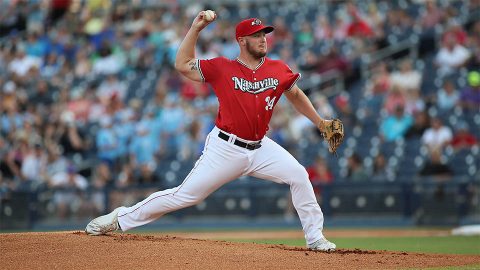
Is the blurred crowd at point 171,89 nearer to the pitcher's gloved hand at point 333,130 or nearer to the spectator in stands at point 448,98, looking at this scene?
the spectator in stands at point 448,98

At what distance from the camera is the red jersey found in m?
7.71

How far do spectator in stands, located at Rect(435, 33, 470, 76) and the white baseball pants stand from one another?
881 centimetres

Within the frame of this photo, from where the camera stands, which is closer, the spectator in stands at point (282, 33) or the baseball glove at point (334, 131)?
the baseball glove at point (334, 131)

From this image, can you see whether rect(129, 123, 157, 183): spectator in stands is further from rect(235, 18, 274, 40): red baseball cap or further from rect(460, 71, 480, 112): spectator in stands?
rect(235, 18, 274, 40): red baseball cap

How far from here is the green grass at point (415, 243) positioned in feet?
33.1

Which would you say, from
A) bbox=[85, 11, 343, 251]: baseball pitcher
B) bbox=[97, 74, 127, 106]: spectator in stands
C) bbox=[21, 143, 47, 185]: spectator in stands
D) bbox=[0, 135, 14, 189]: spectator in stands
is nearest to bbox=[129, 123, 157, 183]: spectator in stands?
bbox=[97, 74, 127, 106]: spectator in stands

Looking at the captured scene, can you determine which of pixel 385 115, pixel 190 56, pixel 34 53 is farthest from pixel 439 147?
pixel 34 53

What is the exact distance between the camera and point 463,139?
14.8m

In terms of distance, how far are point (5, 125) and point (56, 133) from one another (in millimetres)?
1239

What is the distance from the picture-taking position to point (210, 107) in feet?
54.5

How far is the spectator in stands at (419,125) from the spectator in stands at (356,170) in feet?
3.21

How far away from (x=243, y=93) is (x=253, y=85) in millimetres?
133

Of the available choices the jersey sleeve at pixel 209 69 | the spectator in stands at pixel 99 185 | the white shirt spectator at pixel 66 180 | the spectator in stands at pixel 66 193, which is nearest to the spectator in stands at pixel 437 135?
the spectator in stands at pixel 99 185

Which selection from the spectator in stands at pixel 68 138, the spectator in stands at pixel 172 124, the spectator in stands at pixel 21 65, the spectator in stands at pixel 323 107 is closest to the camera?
the spectator in stands at pixel 323 107
